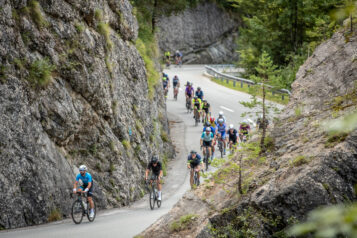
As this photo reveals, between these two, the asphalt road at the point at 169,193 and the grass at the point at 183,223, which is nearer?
the grass at the point at 183,223

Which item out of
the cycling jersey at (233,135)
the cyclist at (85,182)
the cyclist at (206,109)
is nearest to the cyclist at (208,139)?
the cycling jersey at (233,135)

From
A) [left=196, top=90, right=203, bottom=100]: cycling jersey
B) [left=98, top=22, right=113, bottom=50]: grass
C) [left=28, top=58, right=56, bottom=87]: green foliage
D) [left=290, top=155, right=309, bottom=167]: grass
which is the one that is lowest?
[left=196, top=90, right=203, bottom=100]: cycling jersey

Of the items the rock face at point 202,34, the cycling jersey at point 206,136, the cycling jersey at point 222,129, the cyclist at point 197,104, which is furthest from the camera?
the rock face at point 202,34

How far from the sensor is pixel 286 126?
33.1ft

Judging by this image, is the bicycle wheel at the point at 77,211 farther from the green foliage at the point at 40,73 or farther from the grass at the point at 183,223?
the grass at the point at 183,223

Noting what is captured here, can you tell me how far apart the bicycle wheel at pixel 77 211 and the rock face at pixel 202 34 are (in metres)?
50.9

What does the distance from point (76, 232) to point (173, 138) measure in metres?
19.2

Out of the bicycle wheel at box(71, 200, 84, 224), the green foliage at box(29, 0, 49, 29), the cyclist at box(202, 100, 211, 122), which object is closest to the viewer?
the bicycle wheel at box(71, 200, 84, 224)

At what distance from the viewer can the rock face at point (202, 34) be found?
6456 centimetres

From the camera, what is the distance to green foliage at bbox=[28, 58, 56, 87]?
14180mm

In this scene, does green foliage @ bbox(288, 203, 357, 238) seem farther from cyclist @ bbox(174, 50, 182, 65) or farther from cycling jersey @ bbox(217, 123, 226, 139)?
cyclist @ bbox(174, 50, 182, 65)

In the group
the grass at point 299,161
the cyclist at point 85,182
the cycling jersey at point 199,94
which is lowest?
the cyclist at point 85,182

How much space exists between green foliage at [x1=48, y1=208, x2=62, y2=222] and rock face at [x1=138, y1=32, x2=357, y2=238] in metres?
5.57

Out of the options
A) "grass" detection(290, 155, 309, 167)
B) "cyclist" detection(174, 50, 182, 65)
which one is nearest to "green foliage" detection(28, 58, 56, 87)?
"grass" detection(290, 155, 309, 167)
